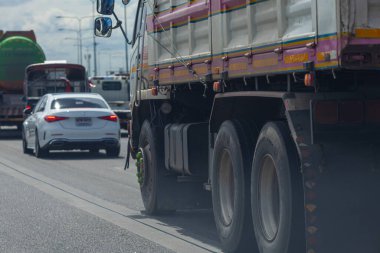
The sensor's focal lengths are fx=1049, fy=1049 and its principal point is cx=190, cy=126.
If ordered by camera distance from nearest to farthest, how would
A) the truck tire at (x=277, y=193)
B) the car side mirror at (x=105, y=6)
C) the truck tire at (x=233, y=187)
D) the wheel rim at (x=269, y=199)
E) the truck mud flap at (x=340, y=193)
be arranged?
the truck mud flap at (x=340, y=193) < the truck tire at (x=277, y=193) < the wheel rim at (x=269, y=199) < the truck tire at (x=233, y=187) < the car side mirror at (x=105, y=6)

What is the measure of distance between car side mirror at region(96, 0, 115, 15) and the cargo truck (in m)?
1.17

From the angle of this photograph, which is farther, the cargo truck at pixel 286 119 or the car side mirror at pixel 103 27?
the car side mirror at pixel 103 27

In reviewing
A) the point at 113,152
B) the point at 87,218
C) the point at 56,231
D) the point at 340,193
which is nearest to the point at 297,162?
the point at 340,193

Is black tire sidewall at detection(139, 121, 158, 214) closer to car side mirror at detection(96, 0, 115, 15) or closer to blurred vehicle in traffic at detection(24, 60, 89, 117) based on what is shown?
car side mirror at detection(96, 0, 115, 15)

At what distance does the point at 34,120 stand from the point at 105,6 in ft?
42.3

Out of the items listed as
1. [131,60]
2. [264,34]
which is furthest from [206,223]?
[264,34]

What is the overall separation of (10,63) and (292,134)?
1265 inches

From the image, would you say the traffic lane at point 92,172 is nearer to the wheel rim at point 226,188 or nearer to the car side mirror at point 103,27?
the car side mirror at point 103,27

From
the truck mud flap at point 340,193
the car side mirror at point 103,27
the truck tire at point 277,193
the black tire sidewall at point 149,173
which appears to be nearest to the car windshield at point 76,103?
the car side mirror at point 103,27

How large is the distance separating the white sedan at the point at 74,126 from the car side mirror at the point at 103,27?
35.4 feet

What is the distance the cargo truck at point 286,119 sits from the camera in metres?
6.94

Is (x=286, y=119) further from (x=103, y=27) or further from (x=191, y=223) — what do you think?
(x=103, y=27)

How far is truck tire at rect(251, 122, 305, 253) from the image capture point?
7.43 meters

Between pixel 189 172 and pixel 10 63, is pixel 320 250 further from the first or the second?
pixel 10 63
